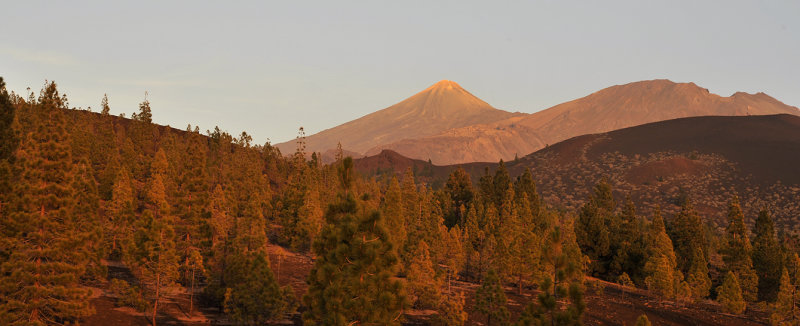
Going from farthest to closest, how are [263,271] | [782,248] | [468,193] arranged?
[468,193] → [782,248] → [263,271]

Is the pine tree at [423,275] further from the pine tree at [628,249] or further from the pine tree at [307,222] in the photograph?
the pine tree at [628,249]

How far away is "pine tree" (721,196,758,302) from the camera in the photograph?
6681 cm

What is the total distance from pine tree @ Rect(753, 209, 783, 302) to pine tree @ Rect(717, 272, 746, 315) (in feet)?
36.4

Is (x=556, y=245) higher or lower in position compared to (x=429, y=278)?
higher

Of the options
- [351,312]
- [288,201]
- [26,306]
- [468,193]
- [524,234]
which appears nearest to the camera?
[351,312]

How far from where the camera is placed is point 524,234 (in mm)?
71688

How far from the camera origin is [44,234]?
116 feet

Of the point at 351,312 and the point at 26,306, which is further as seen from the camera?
the point at 26,306

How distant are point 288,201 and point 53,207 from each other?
51206 mm

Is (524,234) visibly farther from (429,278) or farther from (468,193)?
(468,193)

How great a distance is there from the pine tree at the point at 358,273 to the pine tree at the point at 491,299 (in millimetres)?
15479

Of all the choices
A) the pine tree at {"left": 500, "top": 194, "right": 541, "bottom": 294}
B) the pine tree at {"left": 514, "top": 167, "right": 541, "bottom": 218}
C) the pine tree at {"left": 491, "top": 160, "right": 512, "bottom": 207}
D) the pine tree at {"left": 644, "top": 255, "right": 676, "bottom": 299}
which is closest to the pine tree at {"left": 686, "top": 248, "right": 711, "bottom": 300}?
the pine tree at {"left": 644, "top": 255, "right": 676, "bottom": 299}

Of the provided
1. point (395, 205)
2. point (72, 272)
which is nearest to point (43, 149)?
point (72, 272)

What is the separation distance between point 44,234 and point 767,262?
250ft
